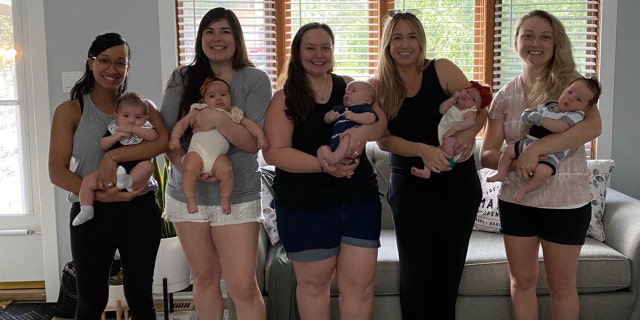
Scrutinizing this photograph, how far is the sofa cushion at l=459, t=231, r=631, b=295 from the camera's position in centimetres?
283

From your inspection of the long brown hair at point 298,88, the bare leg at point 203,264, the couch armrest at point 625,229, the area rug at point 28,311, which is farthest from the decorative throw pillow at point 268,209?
the couch armrest at point 625,229

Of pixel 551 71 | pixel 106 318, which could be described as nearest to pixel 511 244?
pixel 551 71

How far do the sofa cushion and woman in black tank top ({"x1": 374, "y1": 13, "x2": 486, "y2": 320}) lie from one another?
1.87 feet

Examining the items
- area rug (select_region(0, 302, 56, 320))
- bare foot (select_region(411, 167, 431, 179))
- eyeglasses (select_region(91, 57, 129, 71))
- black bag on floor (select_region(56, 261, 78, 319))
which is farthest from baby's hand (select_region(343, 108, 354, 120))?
area rug (select_region(0, 302, 56, 320))

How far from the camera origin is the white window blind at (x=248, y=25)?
358cm

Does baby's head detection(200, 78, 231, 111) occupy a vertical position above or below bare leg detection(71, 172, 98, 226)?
above

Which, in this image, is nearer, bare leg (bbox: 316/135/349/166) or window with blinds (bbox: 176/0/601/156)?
bare leg (bbox: 316/135/349/166)

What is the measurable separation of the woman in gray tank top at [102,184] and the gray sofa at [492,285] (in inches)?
29.2

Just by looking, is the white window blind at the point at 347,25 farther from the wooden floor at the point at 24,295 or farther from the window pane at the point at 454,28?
the wooden floor at the point at 24,295

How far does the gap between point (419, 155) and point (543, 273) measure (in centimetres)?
107

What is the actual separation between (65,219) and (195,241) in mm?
1691

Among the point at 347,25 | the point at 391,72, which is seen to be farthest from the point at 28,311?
the point at 391,72

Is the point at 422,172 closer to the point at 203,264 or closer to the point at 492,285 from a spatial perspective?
the point at 203,264

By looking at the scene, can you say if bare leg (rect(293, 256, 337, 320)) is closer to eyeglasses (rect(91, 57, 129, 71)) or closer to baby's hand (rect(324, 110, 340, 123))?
baby's hand (rect(324, 110, 340, 123))
